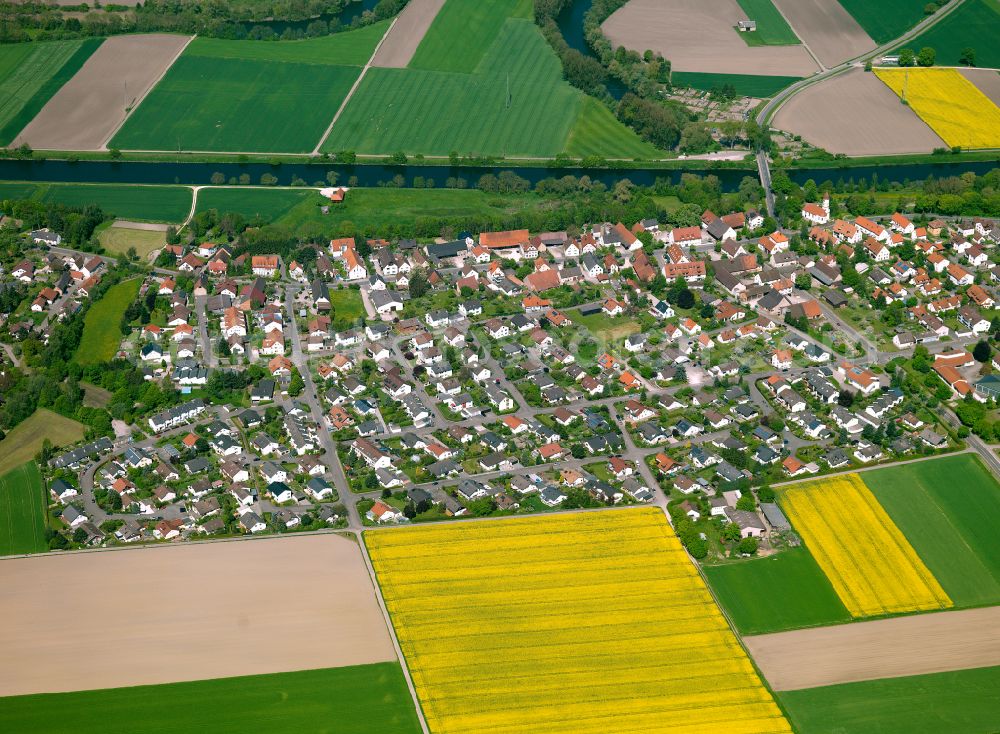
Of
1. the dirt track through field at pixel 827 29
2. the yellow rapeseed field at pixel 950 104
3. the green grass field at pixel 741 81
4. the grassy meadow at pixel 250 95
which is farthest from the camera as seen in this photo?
the dirt track through field at pixel 827 29

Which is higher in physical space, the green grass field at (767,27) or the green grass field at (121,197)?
the green grass field at (767,27)

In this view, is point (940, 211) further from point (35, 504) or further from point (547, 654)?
point (35, 504)

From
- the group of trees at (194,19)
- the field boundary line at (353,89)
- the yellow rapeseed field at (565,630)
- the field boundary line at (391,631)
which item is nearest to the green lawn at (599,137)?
the field boundary line at (353,89)

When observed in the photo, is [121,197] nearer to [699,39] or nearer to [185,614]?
[185,614]

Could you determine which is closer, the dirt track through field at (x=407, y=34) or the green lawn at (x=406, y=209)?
the green lawn at (x=406, y=209)

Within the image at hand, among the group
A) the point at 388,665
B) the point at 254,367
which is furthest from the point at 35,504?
the point at 388,665

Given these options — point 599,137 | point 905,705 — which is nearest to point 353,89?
point 599,137

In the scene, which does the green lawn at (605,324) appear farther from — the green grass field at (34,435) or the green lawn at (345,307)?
the green grass field at (34,435)
